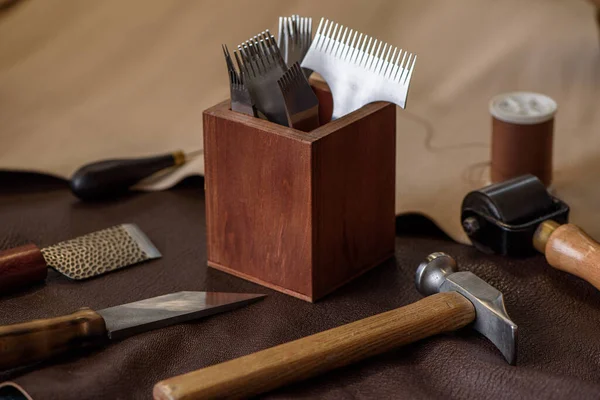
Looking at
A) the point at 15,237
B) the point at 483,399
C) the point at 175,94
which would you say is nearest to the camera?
the point at 483,399

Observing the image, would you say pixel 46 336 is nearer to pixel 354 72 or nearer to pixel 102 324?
pixel 102 324

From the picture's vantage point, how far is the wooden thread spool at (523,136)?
1383 millimetres

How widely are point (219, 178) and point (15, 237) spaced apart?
349 mm

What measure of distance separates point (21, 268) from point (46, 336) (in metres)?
0.21

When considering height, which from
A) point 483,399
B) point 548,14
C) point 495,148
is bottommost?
point 483,399

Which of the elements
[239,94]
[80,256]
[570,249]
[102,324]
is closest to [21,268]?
[80,256]

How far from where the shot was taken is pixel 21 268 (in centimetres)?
117

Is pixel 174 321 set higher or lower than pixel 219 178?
lower

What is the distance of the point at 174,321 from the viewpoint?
1099 mm

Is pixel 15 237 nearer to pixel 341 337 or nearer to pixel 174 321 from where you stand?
pixel 174 321

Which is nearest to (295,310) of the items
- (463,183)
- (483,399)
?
(483,399)

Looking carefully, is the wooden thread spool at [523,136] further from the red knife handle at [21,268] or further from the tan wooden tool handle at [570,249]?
the red knife handle at [21,268]

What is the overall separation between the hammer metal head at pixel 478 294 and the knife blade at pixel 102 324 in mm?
208

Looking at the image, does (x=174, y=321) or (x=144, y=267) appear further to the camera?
(x=144, y=267)
